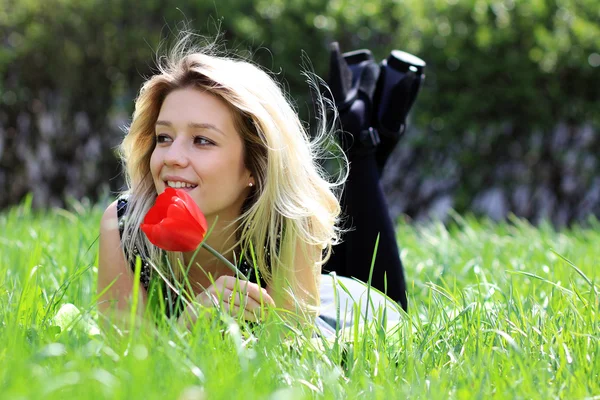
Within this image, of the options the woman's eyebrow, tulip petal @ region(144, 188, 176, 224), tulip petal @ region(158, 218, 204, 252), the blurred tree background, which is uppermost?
the woman's eyebrow

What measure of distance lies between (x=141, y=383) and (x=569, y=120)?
4.90 metres

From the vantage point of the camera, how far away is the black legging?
9.29ft

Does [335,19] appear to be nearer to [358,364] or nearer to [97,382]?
[358,364]

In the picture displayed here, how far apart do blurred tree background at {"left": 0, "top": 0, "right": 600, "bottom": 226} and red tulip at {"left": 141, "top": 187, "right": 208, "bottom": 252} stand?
3402 mm

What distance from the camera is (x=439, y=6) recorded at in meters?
5.39

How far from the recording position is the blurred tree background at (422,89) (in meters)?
5.30

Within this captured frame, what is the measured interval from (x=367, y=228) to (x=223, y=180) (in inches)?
33.7

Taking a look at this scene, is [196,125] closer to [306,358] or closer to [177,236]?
[177,236]

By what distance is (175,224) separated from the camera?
1.66 metres

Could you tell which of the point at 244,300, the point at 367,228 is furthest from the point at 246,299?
the point at 367,228

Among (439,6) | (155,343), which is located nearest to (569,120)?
(439,6)

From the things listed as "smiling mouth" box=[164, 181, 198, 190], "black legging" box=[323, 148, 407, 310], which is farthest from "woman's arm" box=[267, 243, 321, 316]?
"black legging" box=[323, 148, 407, 310]

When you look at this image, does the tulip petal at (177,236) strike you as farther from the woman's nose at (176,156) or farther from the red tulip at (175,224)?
the woman's nose at (176,156)

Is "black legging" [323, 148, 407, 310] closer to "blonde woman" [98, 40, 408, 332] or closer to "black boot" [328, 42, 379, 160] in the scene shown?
"black boot" [328, 42, 379, 160]
